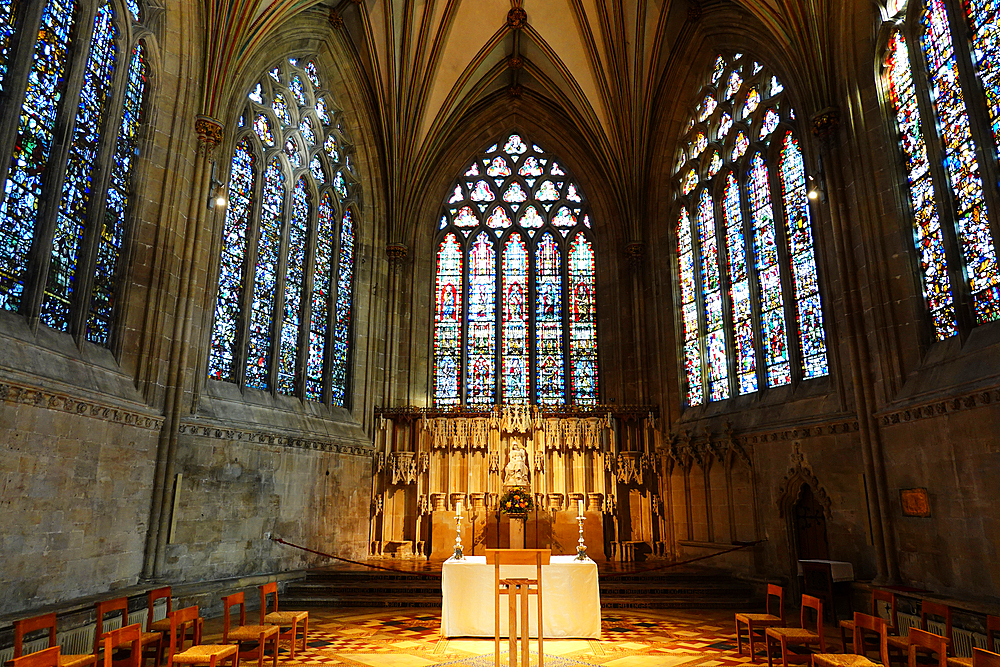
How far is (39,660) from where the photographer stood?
563 cm

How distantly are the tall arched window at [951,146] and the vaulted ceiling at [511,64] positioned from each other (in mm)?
6031

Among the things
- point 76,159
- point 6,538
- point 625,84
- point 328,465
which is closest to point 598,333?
point 625,84

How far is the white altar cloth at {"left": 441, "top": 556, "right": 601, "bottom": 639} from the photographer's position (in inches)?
378

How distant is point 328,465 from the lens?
15.5 meters

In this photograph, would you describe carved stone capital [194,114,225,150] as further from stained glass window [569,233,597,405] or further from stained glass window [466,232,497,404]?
stained glass window [569,233,597,405]

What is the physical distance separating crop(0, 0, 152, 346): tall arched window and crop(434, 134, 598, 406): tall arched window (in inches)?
368

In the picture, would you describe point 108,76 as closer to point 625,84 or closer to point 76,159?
point 76,159

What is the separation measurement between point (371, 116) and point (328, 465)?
9425 mm

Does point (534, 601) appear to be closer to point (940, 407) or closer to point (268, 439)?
point (940, 407)

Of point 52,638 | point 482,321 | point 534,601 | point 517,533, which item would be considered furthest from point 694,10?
point 52,638

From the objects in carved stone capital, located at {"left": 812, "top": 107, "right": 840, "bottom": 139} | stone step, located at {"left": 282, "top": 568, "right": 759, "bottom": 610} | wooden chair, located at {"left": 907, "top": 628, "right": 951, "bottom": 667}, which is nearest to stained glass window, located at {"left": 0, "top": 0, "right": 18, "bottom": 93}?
stone step, located at {"left": 282, "top": 568, "right": 759, "bottom": 610}

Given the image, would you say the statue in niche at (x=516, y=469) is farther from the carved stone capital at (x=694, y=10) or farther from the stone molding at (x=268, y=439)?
the carved stone capital at (x=694, y=10)

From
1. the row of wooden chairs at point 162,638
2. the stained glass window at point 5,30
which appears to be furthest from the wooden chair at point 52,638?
the stained glass window at point 5,30

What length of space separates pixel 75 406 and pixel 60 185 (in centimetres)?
325
